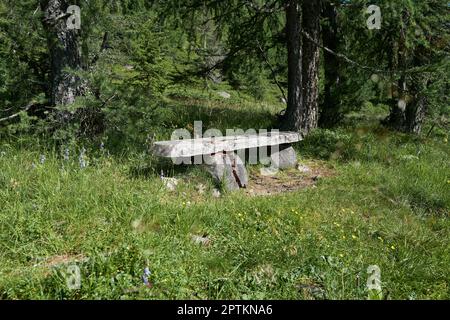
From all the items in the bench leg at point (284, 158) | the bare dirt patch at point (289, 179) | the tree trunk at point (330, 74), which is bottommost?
the bare dirt patch at point (289, 179)

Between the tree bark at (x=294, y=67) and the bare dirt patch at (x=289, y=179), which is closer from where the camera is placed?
the bare dirt patch at (x=289, y=179)

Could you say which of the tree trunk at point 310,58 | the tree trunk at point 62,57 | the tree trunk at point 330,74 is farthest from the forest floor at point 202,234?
the tree trunk at point 330,74

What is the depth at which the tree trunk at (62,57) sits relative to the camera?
19.8 ft

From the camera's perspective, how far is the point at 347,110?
30.9 feet

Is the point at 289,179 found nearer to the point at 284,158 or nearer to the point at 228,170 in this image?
the point at 284,158

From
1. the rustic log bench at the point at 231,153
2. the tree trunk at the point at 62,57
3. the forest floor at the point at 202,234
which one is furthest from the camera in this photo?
the tree trunk at the point at 62,57

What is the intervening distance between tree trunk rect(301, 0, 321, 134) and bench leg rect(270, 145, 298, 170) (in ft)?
3.75

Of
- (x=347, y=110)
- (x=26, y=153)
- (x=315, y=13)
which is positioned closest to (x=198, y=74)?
(x=315, y=13)

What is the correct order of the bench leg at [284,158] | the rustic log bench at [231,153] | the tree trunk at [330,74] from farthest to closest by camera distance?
the tree trunk at [330,74]
the bench leg at [284,158]
the rustic log bench at [231,153]

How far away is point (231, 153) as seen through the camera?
20.5ft

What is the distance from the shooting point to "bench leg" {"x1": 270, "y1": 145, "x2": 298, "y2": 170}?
7.09 meters

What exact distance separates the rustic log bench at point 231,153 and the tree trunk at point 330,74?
235 centimetres

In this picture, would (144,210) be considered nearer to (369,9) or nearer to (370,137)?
(369,9)

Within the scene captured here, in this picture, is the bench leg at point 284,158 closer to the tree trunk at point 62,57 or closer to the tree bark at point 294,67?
the tree bark at point 294,67
